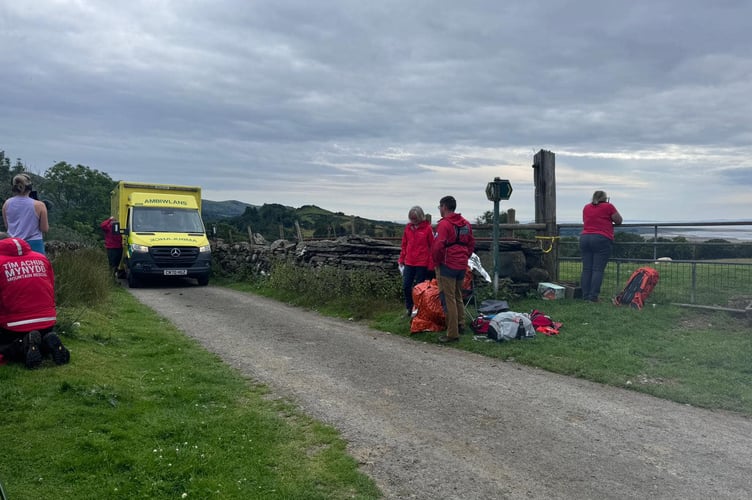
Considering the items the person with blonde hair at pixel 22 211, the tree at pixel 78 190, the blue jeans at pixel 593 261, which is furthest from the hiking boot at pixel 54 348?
the tree at pixel 78 190

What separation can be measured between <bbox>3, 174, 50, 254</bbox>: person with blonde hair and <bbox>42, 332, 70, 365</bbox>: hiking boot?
2.83 metres

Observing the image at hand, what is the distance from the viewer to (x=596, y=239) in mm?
10570

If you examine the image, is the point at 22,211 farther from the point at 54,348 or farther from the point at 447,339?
the point at 447,339

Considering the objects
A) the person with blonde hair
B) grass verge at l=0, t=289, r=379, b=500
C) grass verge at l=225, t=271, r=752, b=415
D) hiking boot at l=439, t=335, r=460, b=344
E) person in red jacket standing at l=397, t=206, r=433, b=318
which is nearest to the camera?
grass verge at l=0, t=289, r=379, b=500

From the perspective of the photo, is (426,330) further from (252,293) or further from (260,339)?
(252,293)

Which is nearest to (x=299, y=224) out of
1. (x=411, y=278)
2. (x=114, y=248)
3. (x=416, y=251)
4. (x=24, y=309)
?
(x=114, y=248)

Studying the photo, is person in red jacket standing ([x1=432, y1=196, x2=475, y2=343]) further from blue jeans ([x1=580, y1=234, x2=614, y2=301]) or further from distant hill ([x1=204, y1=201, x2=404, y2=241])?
distant hill ([x1=204, y1=201, x2=404, y2=241])

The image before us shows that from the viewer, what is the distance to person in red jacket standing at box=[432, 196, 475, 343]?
27.5 feet

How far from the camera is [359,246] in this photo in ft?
43.2

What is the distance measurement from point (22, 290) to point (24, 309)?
20 centimetres

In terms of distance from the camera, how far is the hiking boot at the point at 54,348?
232 inches

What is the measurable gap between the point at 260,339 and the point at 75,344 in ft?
8.78

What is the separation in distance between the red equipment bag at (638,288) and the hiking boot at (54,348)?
8.85 meters

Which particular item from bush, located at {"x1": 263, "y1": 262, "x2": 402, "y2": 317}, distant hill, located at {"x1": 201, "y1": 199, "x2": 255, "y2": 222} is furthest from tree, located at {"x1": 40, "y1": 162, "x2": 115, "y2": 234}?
bush, located at {"x1": 263, "y1": 262, "x2": 402, "y2": 317}
